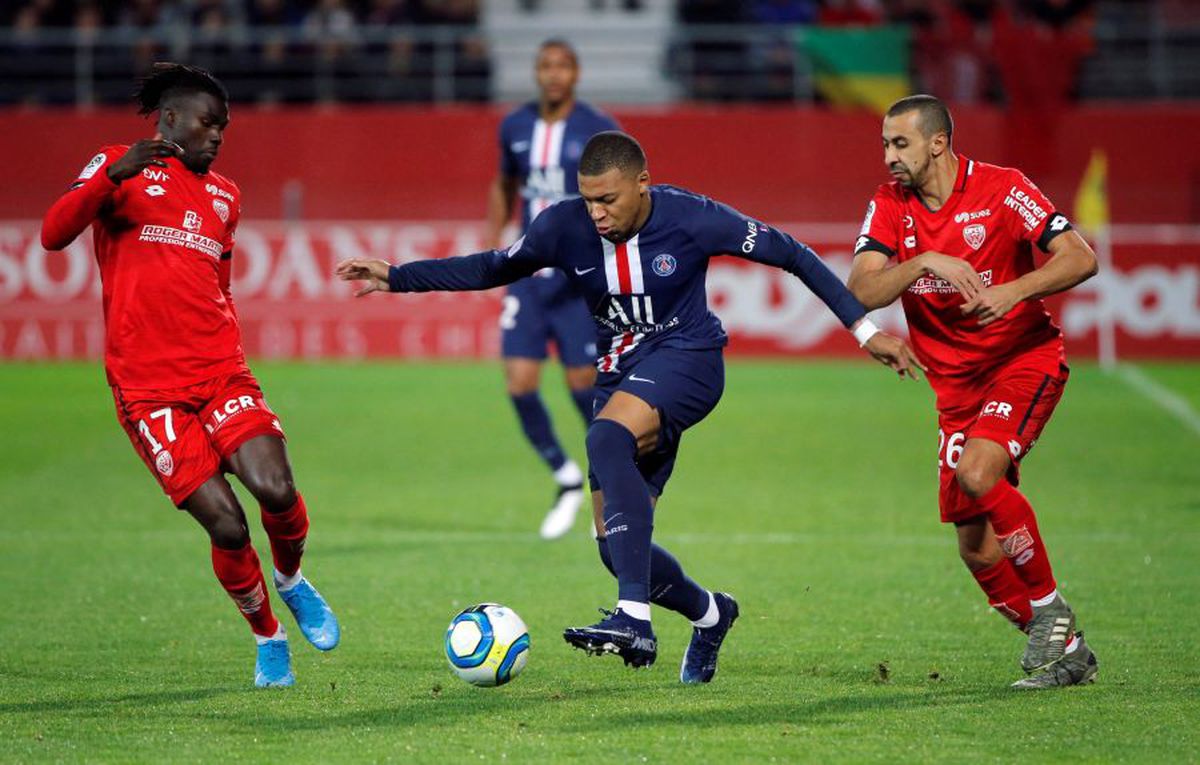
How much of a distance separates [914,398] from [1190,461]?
4.79 m

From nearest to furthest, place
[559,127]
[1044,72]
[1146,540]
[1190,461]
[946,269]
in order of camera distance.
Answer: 1. [946,269]
2. [1146,540]
3. [559,127]
4. [1190,461]
5. [1044,72]

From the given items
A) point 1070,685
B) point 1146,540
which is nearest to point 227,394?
→ point 1070,685

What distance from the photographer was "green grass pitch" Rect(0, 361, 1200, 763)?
5965 mm

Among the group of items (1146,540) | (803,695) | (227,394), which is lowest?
(1146,540)

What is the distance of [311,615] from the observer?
280 inches

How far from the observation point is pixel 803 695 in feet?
21.5

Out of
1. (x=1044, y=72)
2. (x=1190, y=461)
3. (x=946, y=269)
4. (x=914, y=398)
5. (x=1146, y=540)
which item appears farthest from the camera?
(x=1044, y=72)

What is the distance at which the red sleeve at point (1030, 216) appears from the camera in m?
6.81

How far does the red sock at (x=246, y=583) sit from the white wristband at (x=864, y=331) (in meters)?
2.44

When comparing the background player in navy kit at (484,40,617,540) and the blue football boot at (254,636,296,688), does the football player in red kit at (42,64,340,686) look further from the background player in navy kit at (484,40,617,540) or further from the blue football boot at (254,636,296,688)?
the background player in navy kit at (484,40,617,540)

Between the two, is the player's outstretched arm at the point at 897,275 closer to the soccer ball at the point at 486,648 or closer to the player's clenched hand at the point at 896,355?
the player's clenched hand at the point at 896,355

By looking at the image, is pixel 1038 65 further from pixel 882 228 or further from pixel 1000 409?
pixel 1000 409

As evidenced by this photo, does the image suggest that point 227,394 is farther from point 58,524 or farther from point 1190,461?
point 1190,461

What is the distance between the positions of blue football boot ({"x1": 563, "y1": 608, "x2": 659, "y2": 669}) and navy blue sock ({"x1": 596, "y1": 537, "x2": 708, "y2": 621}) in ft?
1.56
